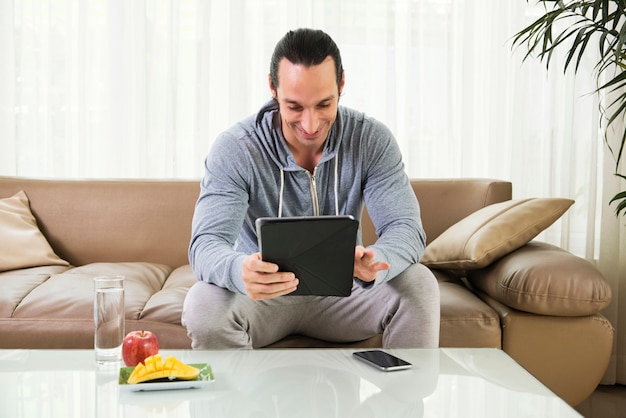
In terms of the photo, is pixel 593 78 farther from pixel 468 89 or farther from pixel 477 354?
pixel 477 354

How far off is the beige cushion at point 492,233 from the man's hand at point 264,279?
0.90 metres

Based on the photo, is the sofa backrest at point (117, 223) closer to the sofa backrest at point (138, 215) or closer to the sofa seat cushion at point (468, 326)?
the sofa backrest at point (138, 215)

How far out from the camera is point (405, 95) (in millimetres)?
3352

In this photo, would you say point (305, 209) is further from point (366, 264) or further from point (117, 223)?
point (117, 223)

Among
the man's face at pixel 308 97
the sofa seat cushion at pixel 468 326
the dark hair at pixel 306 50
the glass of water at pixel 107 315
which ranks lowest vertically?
the sofa seat cushion at pixel 468 326

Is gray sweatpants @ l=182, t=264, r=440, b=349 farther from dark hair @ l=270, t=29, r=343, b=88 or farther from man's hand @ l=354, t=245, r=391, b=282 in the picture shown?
dark hair @ l=270, t=29, r=343, b=88

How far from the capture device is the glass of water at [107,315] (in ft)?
5.03

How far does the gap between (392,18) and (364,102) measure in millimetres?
386

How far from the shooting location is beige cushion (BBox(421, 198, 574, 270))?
2.35m

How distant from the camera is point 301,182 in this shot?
206 cm

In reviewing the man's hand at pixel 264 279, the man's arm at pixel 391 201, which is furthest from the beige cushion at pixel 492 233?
the man's hand at pixel 264 279

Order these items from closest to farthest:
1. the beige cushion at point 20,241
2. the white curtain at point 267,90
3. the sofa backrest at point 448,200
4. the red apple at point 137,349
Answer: the red apple at point 137,349
the beige cushion at point 20,241
the sofa backrest at point 448,200
the white curtain at point 267,90

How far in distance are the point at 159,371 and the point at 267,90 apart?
6.99 ft


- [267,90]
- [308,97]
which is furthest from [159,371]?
[267,90]
